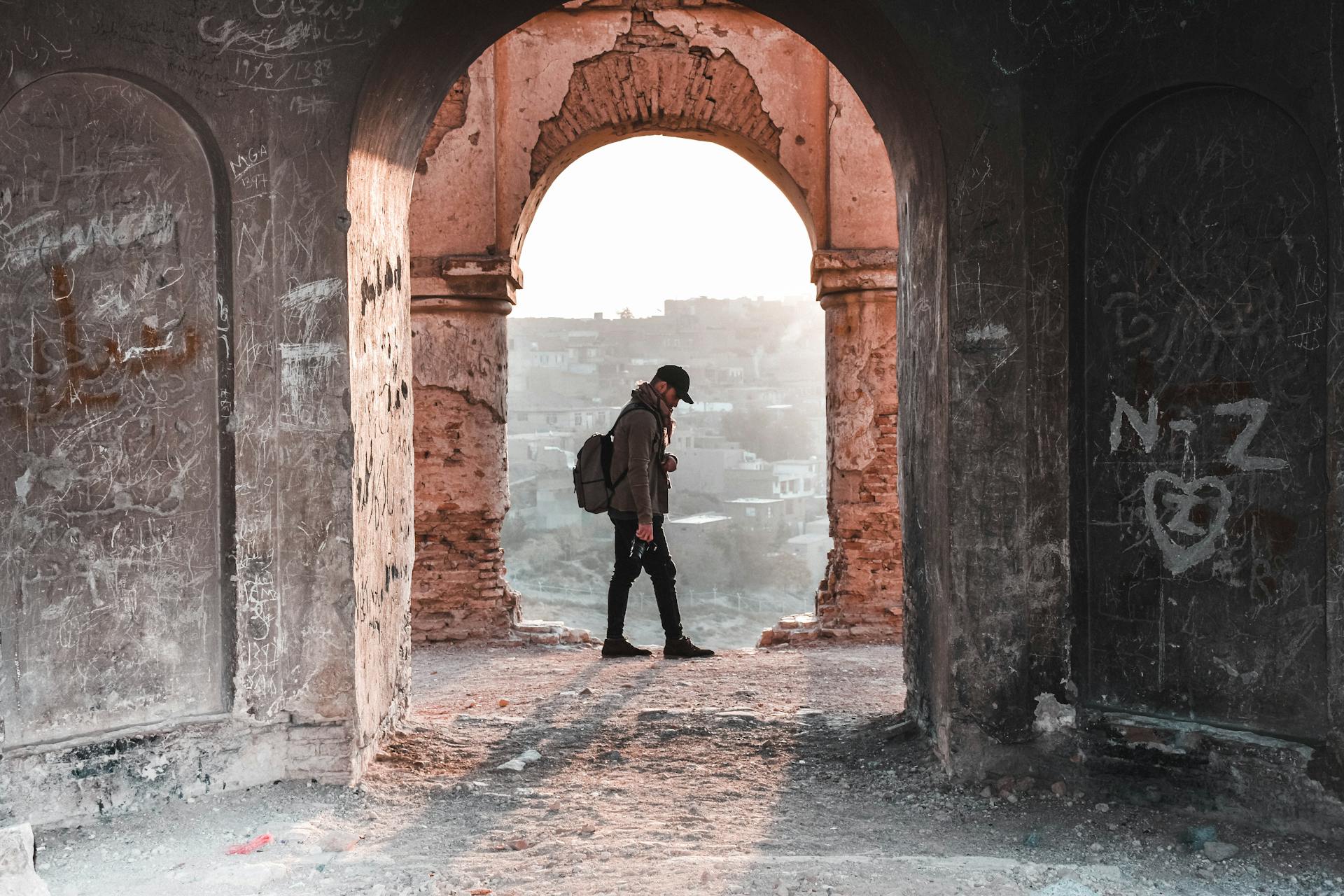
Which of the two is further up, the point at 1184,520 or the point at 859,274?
the point at 859,274

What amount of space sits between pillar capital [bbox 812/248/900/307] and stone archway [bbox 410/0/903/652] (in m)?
0.01

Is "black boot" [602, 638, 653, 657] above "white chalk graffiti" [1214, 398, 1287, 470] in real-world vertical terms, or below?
below

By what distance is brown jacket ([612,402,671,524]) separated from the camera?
6141mm

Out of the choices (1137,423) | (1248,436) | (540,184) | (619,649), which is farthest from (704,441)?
(1248,436)

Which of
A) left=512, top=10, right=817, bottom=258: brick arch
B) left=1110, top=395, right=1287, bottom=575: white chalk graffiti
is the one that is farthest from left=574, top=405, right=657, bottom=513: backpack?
left=1110, top=395, right=1287, bottom=575: white chalk graffiti

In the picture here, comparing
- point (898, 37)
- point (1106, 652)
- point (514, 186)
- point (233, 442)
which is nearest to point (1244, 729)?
point (1106, 652)

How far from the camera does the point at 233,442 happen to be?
3715 millimetres

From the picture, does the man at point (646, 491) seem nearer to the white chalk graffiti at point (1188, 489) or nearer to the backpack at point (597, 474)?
the backpack at point (597, 474)

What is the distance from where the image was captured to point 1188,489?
3.63 m

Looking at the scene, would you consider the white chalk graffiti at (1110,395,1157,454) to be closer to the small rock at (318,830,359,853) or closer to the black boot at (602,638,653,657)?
the small rock at (318,830,359,853)

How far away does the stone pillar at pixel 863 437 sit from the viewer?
792cm

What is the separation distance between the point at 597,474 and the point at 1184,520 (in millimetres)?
3437

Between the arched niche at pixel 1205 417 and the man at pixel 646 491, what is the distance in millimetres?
2851

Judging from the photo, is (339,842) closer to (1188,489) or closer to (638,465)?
(1188,489)
